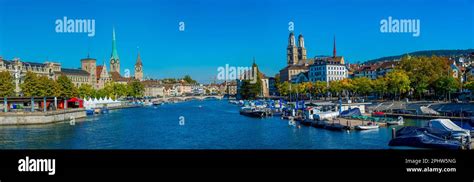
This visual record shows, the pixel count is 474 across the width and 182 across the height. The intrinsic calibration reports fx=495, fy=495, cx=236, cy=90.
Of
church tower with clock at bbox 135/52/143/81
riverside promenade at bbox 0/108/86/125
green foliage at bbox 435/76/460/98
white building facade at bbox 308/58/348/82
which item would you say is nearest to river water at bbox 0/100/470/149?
riverside promenade at bbox 0/108/86/125

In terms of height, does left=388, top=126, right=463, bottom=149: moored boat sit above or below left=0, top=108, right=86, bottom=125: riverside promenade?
below

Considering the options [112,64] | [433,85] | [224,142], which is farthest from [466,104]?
[112,64]

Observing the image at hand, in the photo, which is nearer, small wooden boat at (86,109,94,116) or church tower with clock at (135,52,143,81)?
small wooden boat at (86,109,94,116)

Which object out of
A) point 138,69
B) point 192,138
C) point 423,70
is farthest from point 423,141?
point 138,69

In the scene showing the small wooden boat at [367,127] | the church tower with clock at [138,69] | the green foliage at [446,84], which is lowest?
the small wooden boat at [367,127]

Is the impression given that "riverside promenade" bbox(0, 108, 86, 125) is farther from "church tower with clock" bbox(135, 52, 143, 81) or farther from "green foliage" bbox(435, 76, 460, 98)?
"church tower with clock" bbox(135, 52, 143, 81)

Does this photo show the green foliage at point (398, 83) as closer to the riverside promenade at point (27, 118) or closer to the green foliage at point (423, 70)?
the green foliage at point (423, 70)

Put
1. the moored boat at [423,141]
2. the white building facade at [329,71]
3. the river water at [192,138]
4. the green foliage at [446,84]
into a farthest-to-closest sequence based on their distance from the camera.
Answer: the white building facade at [329,71], the green foliage at [446,84], the river water at [192,138], the moored boat at [423,141]

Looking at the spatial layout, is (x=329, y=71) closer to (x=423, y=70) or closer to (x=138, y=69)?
(x=423, y=70)

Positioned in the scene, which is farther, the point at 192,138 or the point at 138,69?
the point at 138,69

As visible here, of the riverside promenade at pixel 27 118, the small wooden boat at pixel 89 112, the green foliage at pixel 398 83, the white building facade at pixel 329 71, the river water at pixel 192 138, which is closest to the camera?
the river water at pixel 192 138

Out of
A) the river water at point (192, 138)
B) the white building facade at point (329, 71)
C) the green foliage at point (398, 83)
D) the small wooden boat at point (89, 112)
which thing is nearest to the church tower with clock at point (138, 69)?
the white building facade at point (329, 71)

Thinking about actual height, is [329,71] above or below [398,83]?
above

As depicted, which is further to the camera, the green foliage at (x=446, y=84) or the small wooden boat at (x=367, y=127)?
the green foliage at (x=446, y=84)
